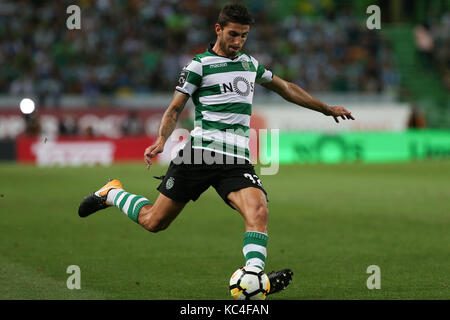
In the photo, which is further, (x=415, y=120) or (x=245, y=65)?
(x=415, y=120)

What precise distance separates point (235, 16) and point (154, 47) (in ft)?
87.7

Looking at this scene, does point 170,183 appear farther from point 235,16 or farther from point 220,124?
point 235,16

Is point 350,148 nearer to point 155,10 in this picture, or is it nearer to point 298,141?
point 298,141

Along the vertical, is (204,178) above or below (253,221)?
above

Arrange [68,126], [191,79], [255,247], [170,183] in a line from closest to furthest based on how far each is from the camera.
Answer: [255,247] < [191,79] < [170,183] < [68,126]

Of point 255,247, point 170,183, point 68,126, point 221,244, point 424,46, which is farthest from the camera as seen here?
point 424,46

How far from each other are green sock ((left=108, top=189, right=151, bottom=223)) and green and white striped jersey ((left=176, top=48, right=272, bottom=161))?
110cm

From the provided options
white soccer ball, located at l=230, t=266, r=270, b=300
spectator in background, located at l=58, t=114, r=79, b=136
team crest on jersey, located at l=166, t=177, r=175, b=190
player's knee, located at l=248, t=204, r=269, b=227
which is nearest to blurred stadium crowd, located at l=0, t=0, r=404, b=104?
spectator in background, located at l=58, t=114, r=79, b=136

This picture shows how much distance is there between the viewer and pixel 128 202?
8.18 m

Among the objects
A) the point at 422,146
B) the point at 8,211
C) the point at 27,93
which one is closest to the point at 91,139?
the point at 27,93

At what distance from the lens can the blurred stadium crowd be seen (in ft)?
102

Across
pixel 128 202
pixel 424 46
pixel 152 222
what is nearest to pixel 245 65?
pixel 152 222
